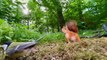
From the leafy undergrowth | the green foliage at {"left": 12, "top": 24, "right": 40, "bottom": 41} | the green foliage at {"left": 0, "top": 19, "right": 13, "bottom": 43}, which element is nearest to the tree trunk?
the green foliage at {"left": 12, "top": 24, "right": 40, "bottom": 41}

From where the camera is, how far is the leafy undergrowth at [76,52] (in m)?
1.64

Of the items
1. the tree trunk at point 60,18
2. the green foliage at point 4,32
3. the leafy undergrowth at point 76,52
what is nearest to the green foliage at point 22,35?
the green foliage at point 4,32

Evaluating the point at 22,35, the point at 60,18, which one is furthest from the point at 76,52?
the point at 60,18

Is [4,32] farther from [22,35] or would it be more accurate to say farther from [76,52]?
[76,52]

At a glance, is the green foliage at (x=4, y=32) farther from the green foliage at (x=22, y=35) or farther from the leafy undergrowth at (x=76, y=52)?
the leafy undergrowth at (x=76, y=52)

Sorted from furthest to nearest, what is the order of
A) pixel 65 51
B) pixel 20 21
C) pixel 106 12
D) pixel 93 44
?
pixel 20 21 < pixel 106 12 < pixel 93 44 < pixel 65 51

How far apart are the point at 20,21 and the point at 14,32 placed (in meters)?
1.26

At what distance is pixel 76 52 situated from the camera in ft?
5.69

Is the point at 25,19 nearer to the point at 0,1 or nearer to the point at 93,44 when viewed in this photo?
the point at 0,1

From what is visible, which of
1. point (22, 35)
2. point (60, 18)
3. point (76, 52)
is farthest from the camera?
point (60, 18)

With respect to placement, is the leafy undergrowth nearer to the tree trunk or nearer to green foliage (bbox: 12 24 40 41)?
green foliage (bbox: 12 24 40 41)

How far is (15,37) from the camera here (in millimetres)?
2609

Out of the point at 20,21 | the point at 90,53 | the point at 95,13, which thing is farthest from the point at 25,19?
the point at 90,53

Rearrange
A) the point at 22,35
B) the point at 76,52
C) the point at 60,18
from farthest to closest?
the point at 60,18 → the point at 22,35 → the point at 76,52
